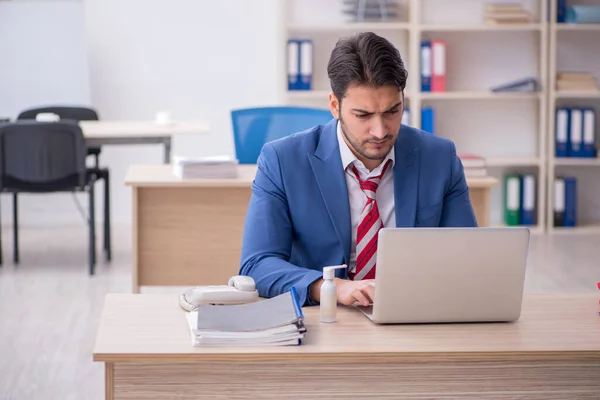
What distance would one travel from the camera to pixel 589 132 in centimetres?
639

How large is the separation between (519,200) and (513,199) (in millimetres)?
60

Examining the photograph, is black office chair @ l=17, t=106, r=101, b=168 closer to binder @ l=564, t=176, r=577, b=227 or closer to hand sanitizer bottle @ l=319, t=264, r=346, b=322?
binder @ l=564, t=176, r=577, b=227

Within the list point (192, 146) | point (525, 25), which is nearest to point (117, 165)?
point (192, 146)

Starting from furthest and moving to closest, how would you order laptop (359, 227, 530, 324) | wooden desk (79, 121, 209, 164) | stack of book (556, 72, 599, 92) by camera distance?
stack of book (556, 72, 599, 92)
wooden desk (79, 121, 209, 164)
laptop (359, 227, 530, 324)

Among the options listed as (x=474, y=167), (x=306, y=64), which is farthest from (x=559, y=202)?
(x=474, y=167)

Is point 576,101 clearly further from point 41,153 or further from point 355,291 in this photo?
point 355,291

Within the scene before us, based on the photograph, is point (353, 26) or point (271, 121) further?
point (353, 26)

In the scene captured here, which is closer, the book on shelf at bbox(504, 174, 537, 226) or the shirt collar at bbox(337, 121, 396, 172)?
the shirt collar at bbox(337, 121, 396, 172)

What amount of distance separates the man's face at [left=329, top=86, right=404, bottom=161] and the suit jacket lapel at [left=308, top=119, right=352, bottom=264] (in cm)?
11

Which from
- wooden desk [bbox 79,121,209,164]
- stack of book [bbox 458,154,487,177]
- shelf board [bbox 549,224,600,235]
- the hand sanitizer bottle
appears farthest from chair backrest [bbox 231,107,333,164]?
shelf board [bbox 549,224,600,235]

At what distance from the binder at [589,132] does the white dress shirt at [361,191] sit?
4.39m

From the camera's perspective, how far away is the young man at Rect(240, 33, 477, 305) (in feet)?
6.98

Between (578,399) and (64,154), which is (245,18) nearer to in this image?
(64,154)

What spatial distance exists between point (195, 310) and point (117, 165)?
5013 millimetres
